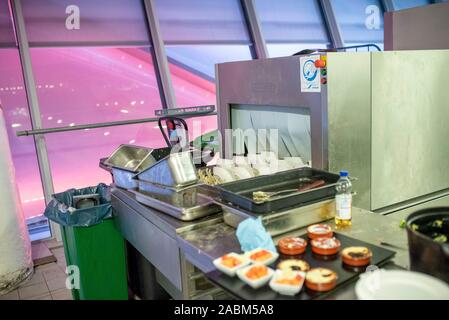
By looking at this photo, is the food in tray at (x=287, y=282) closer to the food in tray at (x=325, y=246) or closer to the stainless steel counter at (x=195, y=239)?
the food in tray at (x=325, y=246)

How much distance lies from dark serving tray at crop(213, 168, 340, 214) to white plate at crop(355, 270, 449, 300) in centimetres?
40

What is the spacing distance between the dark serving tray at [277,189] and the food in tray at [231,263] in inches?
8.5

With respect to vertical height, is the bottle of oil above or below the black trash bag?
above

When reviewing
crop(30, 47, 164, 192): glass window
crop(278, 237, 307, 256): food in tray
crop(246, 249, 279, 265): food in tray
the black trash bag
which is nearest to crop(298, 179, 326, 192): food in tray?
crop(278, 237, 307, 256): food in tray

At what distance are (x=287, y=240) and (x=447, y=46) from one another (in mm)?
1778

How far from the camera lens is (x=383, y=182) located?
1.83 metres

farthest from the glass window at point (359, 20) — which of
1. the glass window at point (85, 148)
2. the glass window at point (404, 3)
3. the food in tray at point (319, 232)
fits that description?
the food in tray at point (319, 232)

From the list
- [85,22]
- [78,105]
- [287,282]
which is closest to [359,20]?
[85,22]

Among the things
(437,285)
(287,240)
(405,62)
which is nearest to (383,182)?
(405,62)

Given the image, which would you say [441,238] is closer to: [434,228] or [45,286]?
[434,228]

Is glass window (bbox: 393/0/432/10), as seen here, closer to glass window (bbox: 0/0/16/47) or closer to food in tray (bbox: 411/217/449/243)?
glass window (bbox: 0/0/16/47)

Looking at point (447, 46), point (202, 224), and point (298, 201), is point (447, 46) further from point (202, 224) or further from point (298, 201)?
point (202, 224)

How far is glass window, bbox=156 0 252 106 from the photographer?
4.11 m

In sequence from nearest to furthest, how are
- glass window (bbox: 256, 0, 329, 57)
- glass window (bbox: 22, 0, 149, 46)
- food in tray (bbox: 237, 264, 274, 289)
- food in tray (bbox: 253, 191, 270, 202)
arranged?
food in tray (bbox: 237, 264, 274, 289), food in tray (bbox: 253, 191, 270, 202), glass window (bbox: 22, 0, 149, 46), glass window (bbox: 256, 0, 329, 57)
